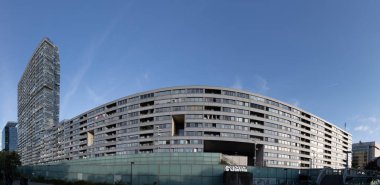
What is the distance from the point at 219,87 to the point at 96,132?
2320 inches

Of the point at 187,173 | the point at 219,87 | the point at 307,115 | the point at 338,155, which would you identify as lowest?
the point at 338,155

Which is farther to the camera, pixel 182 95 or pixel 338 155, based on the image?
pixel 338 155

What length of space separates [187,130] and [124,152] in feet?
94.1

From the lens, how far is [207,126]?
338ft

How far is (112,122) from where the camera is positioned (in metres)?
126

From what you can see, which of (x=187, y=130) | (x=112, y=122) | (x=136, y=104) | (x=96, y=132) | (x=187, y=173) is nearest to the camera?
(x=187, y=173)

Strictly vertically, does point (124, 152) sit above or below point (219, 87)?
below

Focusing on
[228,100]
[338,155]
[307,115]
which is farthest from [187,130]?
[338,155]

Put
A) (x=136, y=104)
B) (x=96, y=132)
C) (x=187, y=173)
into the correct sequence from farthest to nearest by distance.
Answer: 1. (x=96, y=132)
2. (x=136, y=104)
3. (x=187, y=173)

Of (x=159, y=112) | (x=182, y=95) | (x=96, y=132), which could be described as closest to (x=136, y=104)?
(x=159, y=112)

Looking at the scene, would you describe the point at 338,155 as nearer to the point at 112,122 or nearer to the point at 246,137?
the point at 246,137

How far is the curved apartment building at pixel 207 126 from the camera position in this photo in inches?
4087

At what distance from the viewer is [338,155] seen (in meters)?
168

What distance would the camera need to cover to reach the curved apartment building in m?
104
